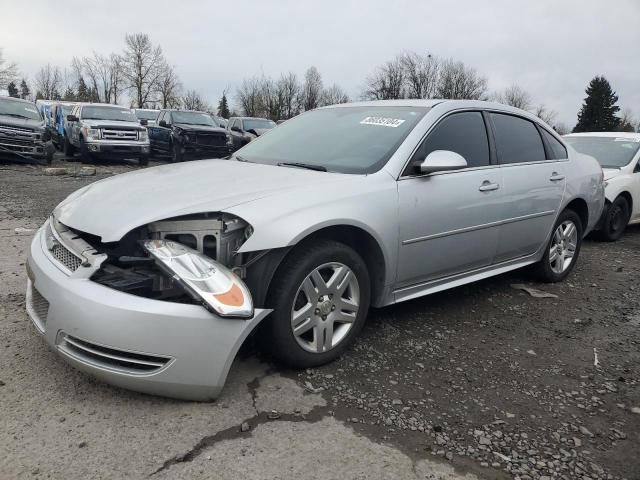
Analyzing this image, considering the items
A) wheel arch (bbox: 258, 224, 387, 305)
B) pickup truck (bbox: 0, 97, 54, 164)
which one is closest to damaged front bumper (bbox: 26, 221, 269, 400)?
wheel arch (bbox: 258, 224, 387, 305)

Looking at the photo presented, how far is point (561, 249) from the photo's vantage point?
4.95m

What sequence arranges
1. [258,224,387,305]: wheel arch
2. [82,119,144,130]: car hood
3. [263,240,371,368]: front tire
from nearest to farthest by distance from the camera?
[263,240,371,368]: front tire < [258,224,387,305]: wheel arch < [82,119,144,130]: car hood

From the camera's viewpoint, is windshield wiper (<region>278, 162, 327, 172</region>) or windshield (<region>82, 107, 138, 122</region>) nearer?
windshield wiper (<region>278, 162, 327, 172</region>)

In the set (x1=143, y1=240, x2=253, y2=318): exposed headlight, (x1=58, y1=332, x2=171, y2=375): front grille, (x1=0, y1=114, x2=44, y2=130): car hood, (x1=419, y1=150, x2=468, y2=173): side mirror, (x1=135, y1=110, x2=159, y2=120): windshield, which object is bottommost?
(x1=58, y1=332, x2=171, y2=375): front grille

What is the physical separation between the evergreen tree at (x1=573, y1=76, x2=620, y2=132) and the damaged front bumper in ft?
234

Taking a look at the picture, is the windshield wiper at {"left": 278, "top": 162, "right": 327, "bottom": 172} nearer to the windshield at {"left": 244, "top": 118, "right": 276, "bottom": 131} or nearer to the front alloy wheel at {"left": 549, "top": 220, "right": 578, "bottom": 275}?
the front alloy wheel at {"left": 549, "top": 220, "right": 578, "bottom": 275}

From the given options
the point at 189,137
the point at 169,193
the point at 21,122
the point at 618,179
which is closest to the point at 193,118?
the point at 189,137

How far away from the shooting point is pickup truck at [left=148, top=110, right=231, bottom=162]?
54.9ft

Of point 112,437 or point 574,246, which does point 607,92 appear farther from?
point 112,437

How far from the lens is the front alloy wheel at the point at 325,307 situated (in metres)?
2.84

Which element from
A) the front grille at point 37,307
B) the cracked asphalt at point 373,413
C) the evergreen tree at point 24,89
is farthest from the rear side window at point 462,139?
the evergreen tree at point 24,89

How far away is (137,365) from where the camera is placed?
2.40 meters

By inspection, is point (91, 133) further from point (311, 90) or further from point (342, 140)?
point (311, 90)

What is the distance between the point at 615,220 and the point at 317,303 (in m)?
6.14
